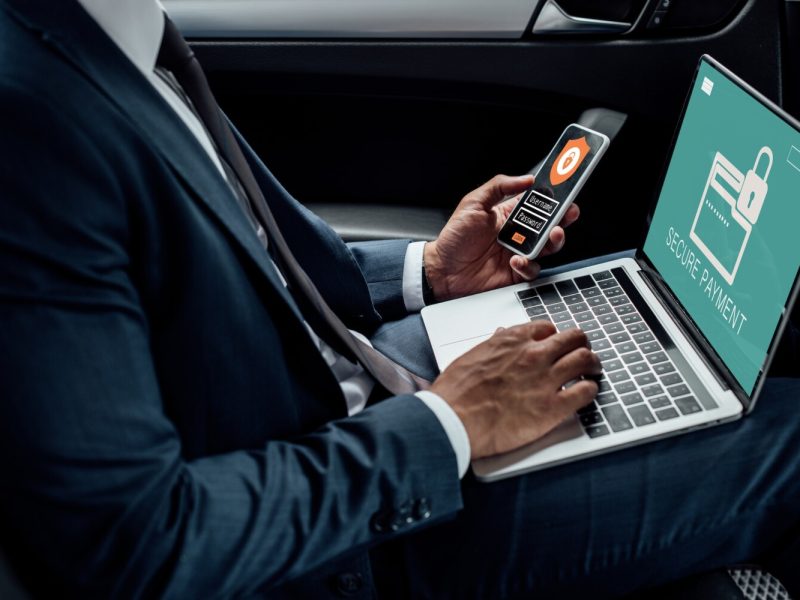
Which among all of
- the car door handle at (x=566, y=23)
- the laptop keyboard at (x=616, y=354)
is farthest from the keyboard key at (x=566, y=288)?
the car door handle at (x=566, y=23)

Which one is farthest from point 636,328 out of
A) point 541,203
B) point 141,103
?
point 141,103

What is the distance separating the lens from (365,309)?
1.06m

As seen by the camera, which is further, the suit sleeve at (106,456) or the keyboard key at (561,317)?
the keyboard key at (561,317)

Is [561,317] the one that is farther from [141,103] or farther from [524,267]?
[141,103]

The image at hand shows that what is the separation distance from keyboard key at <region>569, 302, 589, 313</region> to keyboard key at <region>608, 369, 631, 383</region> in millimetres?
131

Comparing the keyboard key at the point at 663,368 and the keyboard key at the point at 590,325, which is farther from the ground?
the keyboard key at the point at 663,368

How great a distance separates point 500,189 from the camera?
106 centimetres

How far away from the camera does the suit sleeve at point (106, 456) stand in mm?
543

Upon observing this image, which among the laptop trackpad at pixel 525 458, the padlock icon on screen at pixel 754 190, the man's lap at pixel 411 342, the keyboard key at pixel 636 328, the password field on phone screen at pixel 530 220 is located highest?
the padlock icon on screen at pixel 754 190

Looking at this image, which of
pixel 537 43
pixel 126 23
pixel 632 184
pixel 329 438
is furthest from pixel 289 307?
pixel 632 184

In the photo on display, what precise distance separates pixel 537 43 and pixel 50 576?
1.09m

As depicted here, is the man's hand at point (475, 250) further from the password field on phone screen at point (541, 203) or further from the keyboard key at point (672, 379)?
the keyboard key at point (672, 379)

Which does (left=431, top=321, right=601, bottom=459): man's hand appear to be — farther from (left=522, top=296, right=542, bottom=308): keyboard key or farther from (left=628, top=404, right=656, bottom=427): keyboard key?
(left=522, top=296, right=542, bottom=308): keyboard key

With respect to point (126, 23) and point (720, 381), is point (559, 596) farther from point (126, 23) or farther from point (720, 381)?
point (126, 23)
